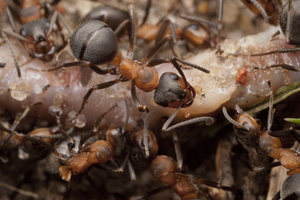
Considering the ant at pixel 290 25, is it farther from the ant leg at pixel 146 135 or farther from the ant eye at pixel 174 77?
the ant leg at pixel 146 135

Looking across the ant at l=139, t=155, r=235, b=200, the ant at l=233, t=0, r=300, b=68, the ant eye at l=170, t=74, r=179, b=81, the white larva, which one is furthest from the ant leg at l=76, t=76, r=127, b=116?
the ant at l=233, t=0, r=300, b=68

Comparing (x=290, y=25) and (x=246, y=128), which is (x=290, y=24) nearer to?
(x=290, y=25)

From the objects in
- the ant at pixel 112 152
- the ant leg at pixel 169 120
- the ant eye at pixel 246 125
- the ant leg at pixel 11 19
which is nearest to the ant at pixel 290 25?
the ant eye at pixel 246 125

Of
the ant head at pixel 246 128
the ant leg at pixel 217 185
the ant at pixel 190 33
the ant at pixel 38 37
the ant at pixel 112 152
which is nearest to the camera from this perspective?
the ant head at pixel 246 128

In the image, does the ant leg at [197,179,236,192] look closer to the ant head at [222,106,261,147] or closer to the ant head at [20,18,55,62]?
the ant head at [222,106,261,147]

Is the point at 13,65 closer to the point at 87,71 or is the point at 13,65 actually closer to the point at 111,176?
the point at 87,71

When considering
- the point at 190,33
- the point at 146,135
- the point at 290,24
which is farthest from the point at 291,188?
the point at 190,33
